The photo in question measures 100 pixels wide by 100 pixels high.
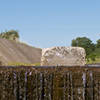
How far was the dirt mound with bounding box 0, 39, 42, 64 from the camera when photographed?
5419cm

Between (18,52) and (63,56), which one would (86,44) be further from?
(63,56)

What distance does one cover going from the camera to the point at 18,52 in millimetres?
59469

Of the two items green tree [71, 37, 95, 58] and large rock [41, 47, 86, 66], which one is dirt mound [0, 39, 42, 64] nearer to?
green tree [71, 37, 95, 58]

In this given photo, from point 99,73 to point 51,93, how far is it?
152 centimetres

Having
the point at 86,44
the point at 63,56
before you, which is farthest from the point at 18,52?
the point at 63,56

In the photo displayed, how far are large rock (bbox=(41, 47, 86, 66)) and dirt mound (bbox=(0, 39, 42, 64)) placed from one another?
36867 millimetres

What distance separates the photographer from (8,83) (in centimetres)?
942

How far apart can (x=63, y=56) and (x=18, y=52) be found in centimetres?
4456

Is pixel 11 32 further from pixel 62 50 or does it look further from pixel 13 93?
pixel 13 93

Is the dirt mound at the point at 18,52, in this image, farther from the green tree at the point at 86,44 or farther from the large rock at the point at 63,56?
the large rock at the point at 63,56

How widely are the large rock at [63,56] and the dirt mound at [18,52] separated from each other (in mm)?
36867

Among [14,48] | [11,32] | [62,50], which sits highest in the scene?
[11,32]

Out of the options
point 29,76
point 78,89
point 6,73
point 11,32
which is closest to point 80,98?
point 78,89

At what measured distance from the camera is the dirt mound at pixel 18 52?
178 feet
